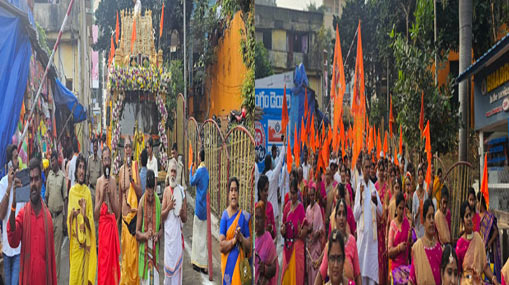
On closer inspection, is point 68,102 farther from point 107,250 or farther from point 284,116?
point 284,116

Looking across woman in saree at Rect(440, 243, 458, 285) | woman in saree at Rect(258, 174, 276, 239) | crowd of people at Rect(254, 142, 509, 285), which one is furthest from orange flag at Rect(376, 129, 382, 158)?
woman in saree at Rect(258, 174, 276, 239)

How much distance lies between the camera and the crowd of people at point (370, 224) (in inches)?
150

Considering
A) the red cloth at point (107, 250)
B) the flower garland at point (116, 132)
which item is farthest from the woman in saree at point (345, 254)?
the flower garland at point (116, 132)

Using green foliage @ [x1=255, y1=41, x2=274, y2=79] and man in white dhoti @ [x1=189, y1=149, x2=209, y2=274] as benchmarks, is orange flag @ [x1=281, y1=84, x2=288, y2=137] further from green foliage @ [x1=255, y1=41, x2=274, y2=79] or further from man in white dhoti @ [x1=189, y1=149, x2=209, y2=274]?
man in white dhoti @ [x1=189, y1=149, x2=209, y2=274]

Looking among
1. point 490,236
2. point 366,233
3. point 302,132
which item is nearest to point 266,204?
point 302,132

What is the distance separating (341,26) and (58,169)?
2.31 m

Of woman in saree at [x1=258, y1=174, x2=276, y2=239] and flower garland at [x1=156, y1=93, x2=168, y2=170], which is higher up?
flower garland at [x1=156, y1=93, x2=168, y2=170]

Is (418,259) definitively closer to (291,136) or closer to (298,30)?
(291,136)

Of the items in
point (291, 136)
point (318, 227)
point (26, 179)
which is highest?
point (291, 136)

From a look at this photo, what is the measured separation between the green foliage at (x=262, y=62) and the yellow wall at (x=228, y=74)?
0.15m

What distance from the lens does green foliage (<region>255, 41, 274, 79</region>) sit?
382cm

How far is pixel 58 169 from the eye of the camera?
11.4ft

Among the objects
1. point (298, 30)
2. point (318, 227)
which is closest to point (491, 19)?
point (298, 30)

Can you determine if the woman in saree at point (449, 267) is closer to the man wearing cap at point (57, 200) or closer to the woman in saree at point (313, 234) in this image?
the woman in saree at point (313, 234)
